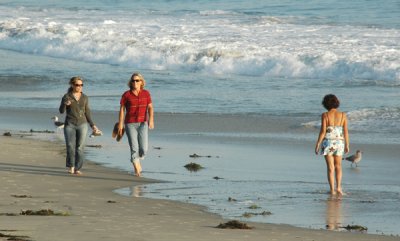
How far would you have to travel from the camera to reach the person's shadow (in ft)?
32.2

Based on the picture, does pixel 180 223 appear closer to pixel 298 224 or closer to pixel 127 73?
pixel 298 224

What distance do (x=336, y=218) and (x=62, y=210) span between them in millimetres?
2519

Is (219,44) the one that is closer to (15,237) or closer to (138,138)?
(138,138)

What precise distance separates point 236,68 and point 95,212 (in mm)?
Result: 18989

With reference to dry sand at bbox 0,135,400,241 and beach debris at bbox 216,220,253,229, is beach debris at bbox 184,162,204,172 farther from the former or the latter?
beach debris at bbox 216,220,253,229

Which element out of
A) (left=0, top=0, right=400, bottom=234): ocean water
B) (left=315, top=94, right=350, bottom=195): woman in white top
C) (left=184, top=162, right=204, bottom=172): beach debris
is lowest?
(left=184, top=162, right=204, bottom=172): beach debris

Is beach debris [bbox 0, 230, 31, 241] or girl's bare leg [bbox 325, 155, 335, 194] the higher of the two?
girl's bare leg [bbox 325, 155, 335, 194]

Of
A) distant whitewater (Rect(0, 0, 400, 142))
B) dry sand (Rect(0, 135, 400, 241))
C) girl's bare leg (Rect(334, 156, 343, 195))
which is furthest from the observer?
distant whitewater (Rect(0, 0, 400, 142))

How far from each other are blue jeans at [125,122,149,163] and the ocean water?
0.29 m

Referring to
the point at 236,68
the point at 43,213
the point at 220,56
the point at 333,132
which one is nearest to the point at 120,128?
the point at 333,132

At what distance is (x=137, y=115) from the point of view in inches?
531

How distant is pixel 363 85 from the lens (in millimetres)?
24234

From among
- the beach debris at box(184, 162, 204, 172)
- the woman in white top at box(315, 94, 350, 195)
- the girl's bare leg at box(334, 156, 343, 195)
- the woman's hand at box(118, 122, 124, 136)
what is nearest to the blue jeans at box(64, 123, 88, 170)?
the woman's hand at box(118, 122, 124, 136)

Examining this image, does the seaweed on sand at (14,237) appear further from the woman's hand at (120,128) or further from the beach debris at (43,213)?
the woman's hand at (120,128)
